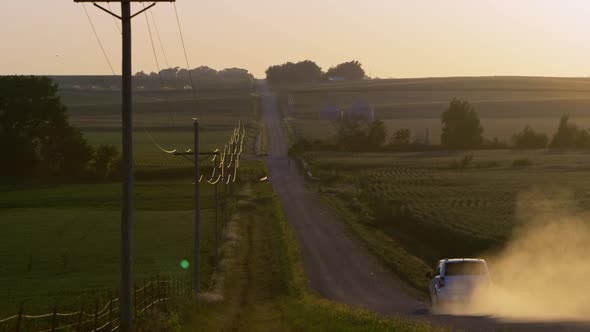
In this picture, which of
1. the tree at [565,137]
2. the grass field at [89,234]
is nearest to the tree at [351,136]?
the tree at [565,137]

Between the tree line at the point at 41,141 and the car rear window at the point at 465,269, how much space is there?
80.1 meters

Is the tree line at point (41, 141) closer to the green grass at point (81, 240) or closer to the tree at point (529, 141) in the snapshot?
the green grass at point (81, 240)

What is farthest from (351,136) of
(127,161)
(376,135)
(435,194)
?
(127,161)

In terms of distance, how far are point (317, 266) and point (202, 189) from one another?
156 ft

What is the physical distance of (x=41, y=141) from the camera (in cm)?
11200

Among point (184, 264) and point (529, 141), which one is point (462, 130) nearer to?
point (529, 141)

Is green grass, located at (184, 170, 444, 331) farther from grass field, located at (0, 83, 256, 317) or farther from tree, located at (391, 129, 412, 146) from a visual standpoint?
tree, located at (391, 129, 412, 146)

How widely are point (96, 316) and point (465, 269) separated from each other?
12.9 meters

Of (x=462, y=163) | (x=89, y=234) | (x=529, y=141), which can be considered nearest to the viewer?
(x=89, y=234)

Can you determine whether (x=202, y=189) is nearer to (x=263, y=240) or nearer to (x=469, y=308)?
(x=263, y=240)

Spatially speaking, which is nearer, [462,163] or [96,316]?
[96,316]

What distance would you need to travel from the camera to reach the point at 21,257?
50.5 m

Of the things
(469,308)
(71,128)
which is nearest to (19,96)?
(71,128)

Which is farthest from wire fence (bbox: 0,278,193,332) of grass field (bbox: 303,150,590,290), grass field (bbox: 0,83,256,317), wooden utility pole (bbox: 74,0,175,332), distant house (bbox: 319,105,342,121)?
distant house (bbox: 319,105,342,121)
